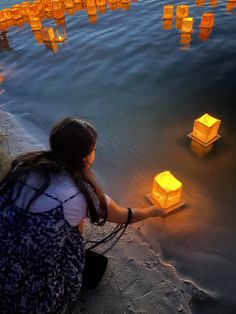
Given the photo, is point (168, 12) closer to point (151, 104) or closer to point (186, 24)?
point (186, 24)

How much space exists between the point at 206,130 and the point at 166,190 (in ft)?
4.81

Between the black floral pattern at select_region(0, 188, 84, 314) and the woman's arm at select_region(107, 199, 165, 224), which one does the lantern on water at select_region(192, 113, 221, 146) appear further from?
the black floral pattern at select_region(0, 188, 84, 314)

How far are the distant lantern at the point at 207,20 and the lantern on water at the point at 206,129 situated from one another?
4755 mm

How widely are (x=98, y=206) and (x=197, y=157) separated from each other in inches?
116

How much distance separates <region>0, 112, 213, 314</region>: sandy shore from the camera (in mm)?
2729

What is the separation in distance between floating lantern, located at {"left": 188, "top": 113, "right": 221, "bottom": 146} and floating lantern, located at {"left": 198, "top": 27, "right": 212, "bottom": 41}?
4173mm

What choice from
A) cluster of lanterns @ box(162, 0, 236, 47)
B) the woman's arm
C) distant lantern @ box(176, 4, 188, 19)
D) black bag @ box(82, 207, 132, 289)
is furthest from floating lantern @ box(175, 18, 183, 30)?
black bag @ box(82, 207, 132, 289)

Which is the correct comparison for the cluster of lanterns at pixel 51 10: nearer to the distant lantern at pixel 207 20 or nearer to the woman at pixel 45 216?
the distant lantern at pixel 207 20

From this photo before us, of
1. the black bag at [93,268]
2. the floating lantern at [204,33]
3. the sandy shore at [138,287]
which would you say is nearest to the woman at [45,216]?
the black bag at [93,268]

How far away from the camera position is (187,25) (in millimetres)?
7906

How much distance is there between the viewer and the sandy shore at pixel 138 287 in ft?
8.95

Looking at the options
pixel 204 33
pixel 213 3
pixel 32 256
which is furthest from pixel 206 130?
pixel 213 3

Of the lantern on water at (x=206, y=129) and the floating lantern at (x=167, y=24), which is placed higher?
A: the floating lantern at (x=167, y=24)

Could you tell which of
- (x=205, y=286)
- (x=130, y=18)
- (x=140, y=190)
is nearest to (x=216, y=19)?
(x=130, y=18)
